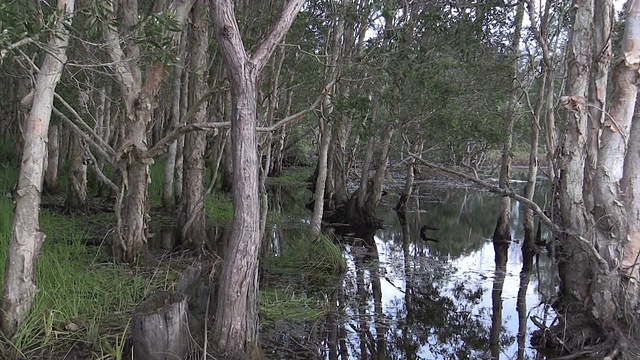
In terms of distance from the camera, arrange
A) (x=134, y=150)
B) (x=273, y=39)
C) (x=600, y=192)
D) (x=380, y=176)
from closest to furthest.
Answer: (x=273, y=39)
(x=600, y=192)
(x=134, y=150)
(x=380, y=176)

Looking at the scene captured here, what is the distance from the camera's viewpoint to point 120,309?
6168 mm

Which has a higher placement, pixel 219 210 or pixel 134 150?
pixel 134 150

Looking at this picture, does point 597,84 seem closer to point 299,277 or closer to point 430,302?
point 430,302

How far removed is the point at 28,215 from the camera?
16.6 ft

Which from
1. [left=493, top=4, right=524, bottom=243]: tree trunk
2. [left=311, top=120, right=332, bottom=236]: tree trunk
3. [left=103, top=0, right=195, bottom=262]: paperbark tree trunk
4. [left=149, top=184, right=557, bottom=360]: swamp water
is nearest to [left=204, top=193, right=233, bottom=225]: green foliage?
[left=149, top=184, right=557, bottom=360]: swamp water

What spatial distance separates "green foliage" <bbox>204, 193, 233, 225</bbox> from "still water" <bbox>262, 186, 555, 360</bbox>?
3.06 m

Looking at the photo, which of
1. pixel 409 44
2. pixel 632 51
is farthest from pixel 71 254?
pixel 632 51

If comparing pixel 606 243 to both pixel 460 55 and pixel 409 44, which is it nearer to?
pixel 409 44

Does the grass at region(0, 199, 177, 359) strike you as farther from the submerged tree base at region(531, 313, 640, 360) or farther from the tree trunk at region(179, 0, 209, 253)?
the submerged tree base at region(531, 313, 640, 360)

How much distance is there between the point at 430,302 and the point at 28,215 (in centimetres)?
636

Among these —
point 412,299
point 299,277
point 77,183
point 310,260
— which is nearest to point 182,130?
point 299,277

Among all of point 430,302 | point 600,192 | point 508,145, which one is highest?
point 508,145

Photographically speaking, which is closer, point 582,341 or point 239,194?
point 239,194

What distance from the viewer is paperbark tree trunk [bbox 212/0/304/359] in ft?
16.6
